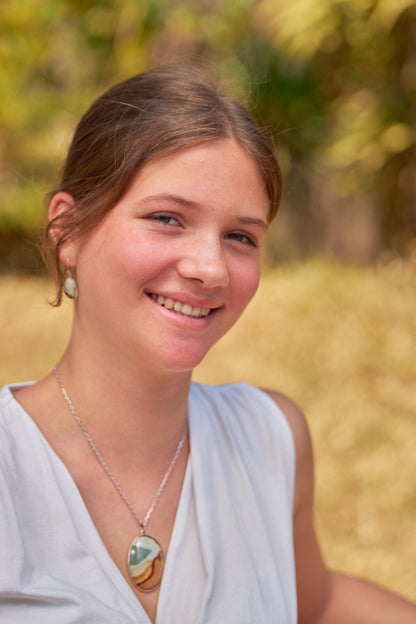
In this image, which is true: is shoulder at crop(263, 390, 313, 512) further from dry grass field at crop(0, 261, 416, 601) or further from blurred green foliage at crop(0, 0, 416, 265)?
blurred green foliage at crop(0, 0, 416, 265)

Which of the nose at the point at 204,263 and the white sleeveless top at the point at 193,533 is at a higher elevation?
the nose at the point at 204,263

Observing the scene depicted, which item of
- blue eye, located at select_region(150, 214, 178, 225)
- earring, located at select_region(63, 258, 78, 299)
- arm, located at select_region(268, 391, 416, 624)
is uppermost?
blue eye, located at select_region(150, 214, 178, 225)

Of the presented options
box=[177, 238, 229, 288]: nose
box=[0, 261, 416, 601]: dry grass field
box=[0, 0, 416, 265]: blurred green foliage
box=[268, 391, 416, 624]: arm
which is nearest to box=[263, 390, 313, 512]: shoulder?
box=[268, 391, 416, 624]: arm

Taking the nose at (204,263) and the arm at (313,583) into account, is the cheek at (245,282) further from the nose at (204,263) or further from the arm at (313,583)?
the arm at (313,583)

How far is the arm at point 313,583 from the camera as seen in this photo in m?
1.90

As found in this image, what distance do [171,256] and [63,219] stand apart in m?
0.35

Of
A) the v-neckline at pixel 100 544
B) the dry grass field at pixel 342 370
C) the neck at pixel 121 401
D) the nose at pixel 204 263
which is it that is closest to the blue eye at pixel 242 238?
the nose at pixel 204 263

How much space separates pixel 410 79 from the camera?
274 inches

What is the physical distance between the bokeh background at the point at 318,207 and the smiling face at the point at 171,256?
2.50 m

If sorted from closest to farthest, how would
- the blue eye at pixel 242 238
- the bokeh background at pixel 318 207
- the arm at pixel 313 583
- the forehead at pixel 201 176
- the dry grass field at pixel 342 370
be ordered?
the forehead at pixel 201 176 < the blue eye at pixel 242 238 < the arm at pixel 313 583 < the dry grass field at pixel 342 370 < the bokeh background at pixel 318 207

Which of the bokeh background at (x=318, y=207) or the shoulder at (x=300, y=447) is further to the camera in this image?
the bokeh background at (x=318, y=207)

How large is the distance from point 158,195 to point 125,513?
2.38ft

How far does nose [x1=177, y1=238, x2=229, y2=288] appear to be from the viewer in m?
1.47

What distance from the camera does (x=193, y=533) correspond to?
5.41 ft
